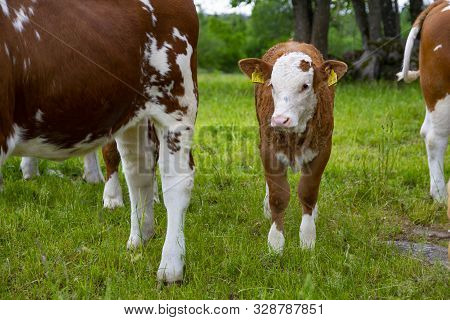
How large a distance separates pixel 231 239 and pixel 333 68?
1.49 metres

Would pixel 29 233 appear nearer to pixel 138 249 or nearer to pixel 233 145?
pixel 138 249

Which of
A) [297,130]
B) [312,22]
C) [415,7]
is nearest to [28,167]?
[297,130]

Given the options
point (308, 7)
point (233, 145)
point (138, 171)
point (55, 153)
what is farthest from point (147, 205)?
point (308, 7)

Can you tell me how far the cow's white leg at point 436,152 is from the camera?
6039 millimetres

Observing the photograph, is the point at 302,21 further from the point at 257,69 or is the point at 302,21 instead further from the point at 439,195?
the point at 257,69

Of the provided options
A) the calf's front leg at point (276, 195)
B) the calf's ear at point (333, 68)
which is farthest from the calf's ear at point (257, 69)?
the calf's front leg at point (276, 195)

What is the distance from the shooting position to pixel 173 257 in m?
4.03

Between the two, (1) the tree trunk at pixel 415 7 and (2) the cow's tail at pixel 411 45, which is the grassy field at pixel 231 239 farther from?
(1) the tree trunk at pixel 415 7

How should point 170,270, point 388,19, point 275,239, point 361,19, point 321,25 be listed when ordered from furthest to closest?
point 361,19 → point 388,19 → point 321,25 → point 275,239 → point 170,270

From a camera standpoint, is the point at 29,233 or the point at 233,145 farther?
the point at 233,145

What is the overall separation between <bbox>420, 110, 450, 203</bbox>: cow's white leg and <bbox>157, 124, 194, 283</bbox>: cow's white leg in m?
2.95

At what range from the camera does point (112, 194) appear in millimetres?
5812

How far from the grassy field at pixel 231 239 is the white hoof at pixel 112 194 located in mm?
97

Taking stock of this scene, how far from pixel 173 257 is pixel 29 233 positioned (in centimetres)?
143
